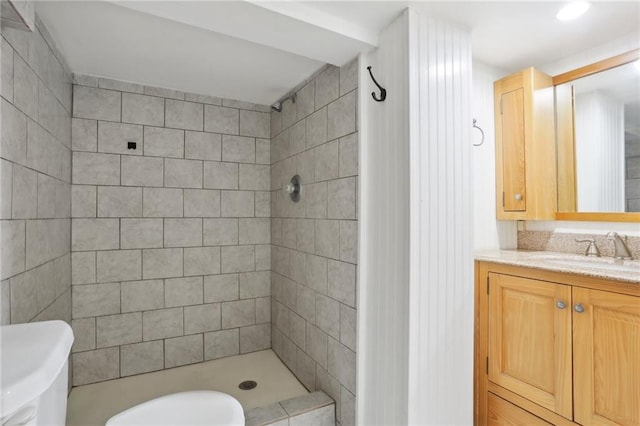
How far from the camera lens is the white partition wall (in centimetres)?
143

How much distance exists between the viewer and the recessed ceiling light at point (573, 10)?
1.46 m

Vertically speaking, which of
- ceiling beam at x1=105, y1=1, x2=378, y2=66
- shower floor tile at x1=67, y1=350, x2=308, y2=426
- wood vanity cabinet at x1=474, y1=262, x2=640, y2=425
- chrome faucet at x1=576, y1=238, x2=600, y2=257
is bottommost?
shower floor tile at x1=67, y1=350, x2=308, y2=426

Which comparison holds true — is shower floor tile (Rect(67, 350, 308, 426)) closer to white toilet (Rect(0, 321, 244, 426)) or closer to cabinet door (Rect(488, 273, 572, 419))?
white toilet (Rect(0, 321, 244, 426))

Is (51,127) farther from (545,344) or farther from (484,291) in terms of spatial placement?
(545,344)

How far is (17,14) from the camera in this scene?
44.4 inches

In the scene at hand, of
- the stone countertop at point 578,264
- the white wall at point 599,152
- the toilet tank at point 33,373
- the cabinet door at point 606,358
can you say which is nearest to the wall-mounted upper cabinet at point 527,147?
the white wall at point 599,152

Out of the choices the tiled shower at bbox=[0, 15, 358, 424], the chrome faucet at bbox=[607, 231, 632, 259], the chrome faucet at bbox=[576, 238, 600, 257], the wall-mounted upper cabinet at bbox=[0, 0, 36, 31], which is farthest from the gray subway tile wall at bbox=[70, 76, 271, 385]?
the chrome faucet at bbox=[607, 231, 632, 259]

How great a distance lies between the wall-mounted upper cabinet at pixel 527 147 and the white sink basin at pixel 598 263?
11.1 inches

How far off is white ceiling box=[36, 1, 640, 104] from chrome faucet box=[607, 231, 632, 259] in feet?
3.51

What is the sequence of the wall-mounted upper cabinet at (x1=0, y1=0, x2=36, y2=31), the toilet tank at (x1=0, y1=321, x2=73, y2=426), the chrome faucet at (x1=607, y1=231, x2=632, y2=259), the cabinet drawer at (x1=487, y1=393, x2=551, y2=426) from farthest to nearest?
the chrome faucet at (x1=607, y1=231, x2=632, y2=259)
the cabinet drawer at (x1=487, y1=393, x2=551, y2=426)
the wall-mounted upper cabinet at (x1=0, y1=0, x2=36, y2=31)
the toilet tank at (x1=0, y1=321, x2=73, y2=426)

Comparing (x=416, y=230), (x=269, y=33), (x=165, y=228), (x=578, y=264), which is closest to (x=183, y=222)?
(x=165, y=228)

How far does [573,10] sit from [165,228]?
8.81 feet

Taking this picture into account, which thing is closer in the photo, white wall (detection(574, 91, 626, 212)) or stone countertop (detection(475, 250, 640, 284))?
stone countertop (detection(475, 250, 640, 284))

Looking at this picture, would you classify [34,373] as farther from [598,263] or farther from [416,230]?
[598,263]
